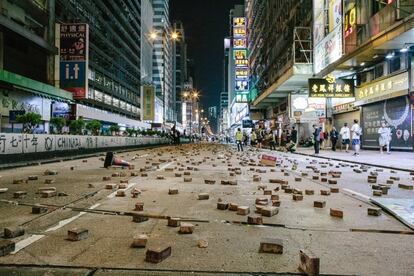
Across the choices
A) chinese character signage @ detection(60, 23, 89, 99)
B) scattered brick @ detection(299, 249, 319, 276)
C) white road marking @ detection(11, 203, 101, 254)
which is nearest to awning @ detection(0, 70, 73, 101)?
chinese character signage @ detection(60, 23, 89, 99)

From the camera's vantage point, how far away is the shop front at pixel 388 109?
26.0 metres

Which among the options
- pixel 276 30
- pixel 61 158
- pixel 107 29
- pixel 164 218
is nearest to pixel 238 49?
pixel 107 29

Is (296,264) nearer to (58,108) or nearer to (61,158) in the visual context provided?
(61,158)

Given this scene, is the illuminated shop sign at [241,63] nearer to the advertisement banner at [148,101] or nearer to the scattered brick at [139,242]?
the advertisement banner at [148,101]

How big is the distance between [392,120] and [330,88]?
5.06 metres

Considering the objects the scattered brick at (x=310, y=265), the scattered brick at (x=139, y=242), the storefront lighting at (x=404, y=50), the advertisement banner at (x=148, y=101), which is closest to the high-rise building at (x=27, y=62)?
the storefront lighting at (x=404, y=50)

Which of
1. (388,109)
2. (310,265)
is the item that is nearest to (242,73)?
(388,109)

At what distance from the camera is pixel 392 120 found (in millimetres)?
28109

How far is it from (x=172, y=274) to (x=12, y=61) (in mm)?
40957

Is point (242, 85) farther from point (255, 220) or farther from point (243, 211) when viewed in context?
point (255, 220)

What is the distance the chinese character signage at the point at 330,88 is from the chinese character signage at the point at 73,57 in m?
18.2

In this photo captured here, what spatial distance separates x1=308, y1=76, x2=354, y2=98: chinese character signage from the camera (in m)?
30.1

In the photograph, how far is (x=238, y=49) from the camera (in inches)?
4328

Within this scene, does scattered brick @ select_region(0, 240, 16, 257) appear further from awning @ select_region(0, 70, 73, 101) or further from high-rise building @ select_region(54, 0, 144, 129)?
high-rise building @ select_region(54, 0, 144, 129)
